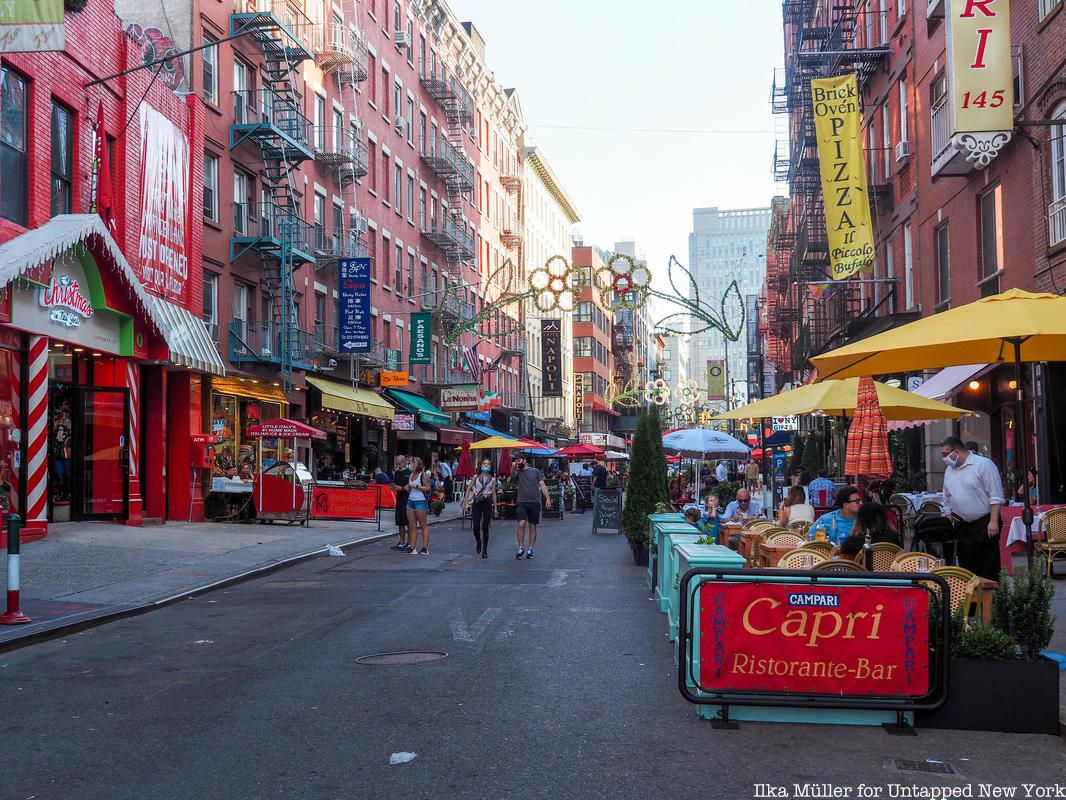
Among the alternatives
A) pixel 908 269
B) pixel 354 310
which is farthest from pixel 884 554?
pixel 354 310

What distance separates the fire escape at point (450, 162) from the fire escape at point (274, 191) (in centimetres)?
1643

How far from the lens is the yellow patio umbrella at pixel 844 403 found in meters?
15.0

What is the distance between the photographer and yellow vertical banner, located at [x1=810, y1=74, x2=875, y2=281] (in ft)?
78.0

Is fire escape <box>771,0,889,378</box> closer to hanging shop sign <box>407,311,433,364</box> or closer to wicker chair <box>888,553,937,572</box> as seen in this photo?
hanging shop sign <box>407,311,433,364</box>

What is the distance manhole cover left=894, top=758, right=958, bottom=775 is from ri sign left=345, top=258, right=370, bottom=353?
29.1 metres

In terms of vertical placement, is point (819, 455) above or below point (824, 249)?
below

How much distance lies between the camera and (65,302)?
18812 mm

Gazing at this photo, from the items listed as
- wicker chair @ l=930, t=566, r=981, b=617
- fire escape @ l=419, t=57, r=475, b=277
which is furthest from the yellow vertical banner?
fire escape @ l=419, t=57, r=475, b=277

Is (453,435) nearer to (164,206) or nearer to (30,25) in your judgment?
(164,206)

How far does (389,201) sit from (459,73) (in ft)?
51.3

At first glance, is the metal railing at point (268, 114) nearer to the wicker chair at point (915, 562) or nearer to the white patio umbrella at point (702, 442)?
the white patio umbrella at point (702, 442)

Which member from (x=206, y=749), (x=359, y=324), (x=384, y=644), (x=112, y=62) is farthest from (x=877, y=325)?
(x=206, y=749)

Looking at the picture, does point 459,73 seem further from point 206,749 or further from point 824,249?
point 206,749

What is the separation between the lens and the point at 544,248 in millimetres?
79000
